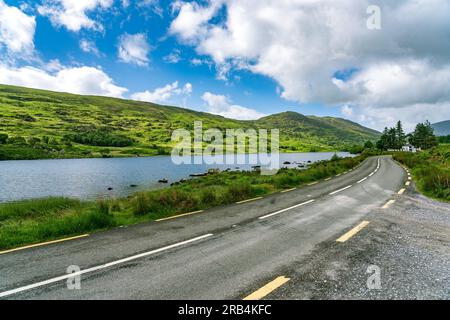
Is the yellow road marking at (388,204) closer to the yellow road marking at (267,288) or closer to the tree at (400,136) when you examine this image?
the yellow road marking at (267,288)

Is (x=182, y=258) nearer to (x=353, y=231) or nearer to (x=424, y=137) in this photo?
(x=353, y=231)

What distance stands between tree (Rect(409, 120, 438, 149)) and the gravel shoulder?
447 feet

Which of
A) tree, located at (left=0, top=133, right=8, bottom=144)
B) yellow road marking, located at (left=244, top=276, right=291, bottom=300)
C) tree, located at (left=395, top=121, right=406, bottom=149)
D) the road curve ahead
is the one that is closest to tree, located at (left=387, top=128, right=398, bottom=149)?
→ tree, located at (left=395, top=121, right=406, bottom=149)

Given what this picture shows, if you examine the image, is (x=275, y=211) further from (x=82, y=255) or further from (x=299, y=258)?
(x=82, y=255)

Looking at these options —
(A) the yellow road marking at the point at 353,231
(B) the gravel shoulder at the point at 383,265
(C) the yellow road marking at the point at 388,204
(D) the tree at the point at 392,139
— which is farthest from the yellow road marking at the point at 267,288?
(D) the tree at the point at 392,139

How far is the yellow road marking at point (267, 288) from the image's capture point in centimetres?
452

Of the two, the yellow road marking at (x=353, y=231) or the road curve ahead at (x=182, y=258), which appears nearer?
the road curve ahead at (x=182, y=258)

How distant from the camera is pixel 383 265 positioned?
5.84 m

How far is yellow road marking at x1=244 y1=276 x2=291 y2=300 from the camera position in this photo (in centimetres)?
452

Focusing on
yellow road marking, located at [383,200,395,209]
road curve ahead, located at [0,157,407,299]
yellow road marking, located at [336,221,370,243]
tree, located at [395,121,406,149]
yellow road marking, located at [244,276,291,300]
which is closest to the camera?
yellow road marking, located at [244,276,291,300]

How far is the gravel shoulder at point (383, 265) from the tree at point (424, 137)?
13618 centimetres

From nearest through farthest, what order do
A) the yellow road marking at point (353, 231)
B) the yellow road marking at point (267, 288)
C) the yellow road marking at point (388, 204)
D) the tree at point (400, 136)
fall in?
1. the yellow road marking at point (267, 288)
2. the yellow road marking at point (353, 231)
3. the yellow road marking at point (388, 204)
4. the tree at point (400, 136)

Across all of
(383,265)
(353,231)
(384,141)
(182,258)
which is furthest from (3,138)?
(384,141)

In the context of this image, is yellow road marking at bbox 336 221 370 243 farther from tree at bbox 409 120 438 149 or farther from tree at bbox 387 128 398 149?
tree at bbox 387 128 398 149
